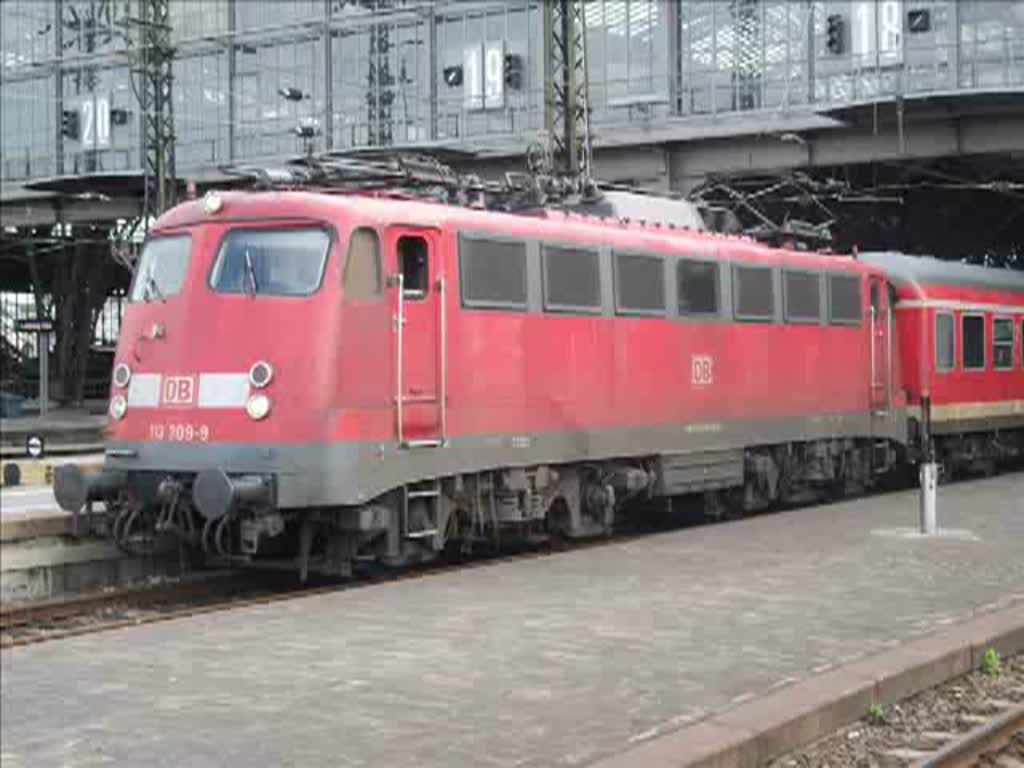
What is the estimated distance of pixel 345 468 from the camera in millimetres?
11414

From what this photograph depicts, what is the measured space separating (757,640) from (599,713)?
83.6 inches

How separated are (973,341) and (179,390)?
1510 cm

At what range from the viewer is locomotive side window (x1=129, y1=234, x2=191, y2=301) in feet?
40.8

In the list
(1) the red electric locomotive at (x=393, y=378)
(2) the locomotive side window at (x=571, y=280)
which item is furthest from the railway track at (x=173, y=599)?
(2) the locomotive side window at (x=571, y=280)

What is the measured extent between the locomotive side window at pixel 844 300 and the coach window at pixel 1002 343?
523 cm

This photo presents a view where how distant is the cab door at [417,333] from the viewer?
12.0 metres

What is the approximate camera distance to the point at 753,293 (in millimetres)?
17062

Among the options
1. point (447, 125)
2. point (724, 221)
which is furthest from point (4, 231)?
point (724, 221)

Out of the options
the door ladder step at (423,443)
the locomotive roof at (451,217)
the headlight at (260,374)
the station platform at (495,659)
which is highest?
the locomotive roof at (451,217)

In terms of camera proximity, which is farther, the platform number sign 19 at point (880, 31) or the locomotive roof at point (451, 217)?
the platform number sign 19 at point (880, 31)

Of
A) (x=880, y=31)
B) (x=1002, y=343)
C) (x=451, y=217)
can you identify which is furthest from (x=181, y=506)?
A: (x=880, y=31)

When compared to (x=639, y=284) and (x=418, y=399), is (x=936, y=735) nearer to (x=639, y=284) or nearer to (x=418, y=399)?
(x=418, y=399)

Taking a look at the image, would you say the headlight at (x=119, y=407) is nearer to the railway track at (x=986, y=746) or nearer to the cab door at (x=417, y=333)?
the cab door at (x=417, y=333)

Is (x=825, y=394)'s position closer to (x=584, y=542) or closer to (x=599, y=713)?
(x=584, y=542)
